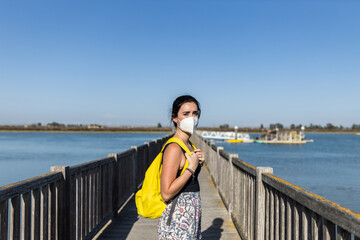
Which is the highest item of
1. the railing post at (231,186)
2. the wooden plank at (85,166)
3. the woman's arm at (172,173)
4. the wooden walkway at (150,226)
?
the woman's arm at (172,173)

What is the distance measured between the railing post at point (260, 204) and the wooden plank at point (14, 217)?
8.26 ft

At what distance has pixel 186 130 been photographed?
2662 mm

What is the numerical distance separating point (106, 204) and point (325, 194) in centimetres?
2019

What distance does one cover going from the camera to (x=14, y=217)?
108 inches

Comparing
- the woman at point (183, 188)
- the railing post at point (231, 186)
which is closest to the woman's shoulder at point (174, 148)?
the woman at point (183, 188)

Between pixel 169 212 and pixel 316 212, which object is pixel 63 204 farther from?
pixel 316 212

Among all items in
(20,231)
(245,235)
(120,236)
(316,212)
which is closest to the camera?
(316,212)

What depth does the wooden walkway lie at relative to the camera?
559cm

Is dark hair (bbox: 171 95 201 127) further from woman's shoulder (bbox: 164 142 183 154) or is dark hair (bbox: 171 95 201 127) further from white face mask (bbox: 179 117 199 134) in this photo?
woman's shoulder (bbox: 164 142 183 154)

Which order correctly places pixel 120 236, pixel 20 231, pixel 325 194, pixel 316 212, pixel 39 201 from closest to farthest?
1. pixel 316 212
2. pixel 20 231
3. pixel 39 201
4. pixel 120 236
5. pixel 325 194

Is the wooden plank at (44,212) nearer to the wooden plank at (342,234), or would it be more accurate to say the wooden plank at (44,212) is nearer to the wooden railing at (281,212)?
the wooden railing at (281,212)

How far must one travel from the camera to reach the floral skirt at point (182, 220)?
2.67m

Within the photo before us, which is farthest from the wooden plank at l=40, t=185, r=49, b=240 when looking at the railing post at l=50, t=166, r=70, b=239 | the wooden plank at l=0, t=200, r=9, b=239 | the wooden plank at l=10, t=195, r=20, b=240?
the wooden plank at l=0, t=200, r=9, b=239

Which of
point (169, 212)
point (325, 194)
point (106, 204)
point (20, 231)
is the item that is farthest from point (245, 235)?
point (325, 194)
